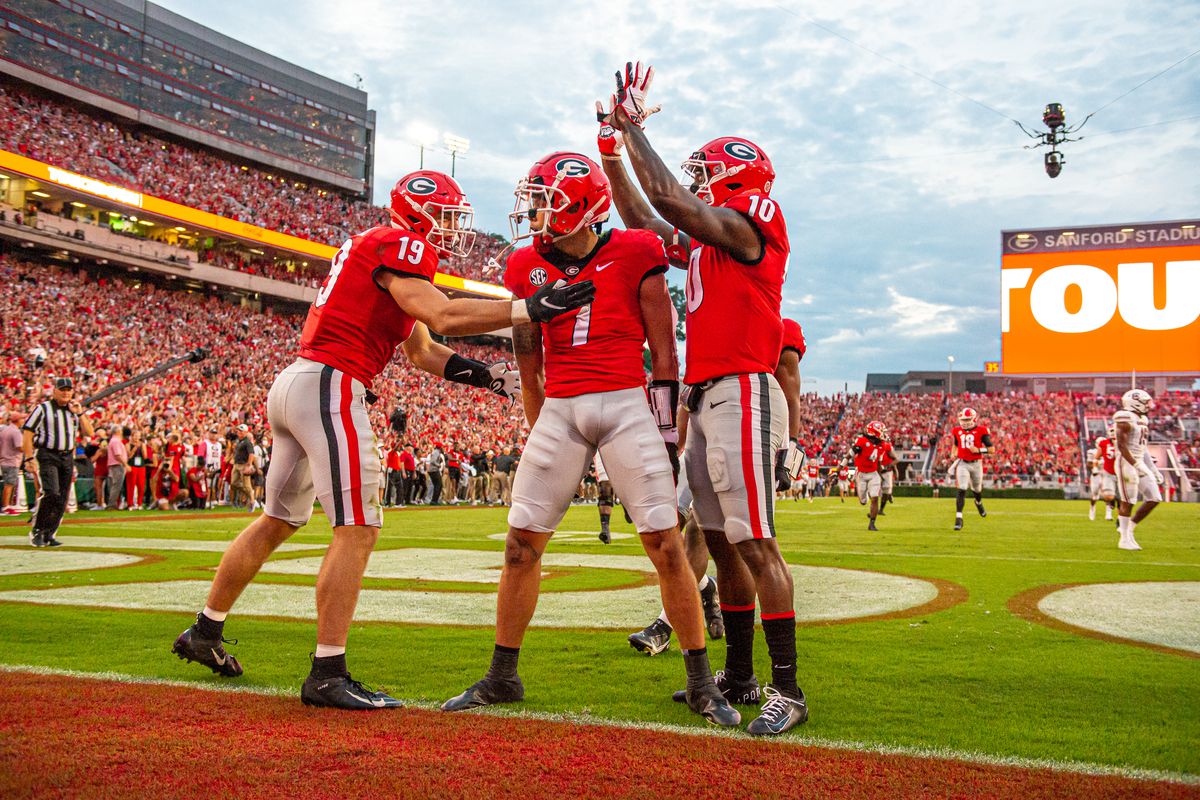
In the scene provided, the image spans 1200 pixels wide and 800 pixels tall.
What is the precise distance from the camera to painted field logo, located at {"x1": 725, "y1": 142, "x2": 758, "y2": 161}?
419 cm

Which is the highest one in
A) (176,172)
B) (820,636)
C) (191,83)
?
(191,83)

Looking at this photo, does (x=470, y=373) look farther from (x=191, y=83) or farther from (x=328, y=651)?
(x=191, y=83)

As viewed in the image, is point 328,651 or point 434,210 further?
point 434,210

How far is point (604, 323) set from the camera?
13.1ft

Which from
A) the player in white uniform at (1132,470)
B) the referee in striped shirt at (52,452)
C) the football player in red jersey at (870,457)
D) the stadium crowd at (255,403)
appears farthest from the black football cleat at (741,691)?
the stadium crowd at (255,403)

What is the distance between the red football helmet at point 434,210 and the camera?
14.1 ft

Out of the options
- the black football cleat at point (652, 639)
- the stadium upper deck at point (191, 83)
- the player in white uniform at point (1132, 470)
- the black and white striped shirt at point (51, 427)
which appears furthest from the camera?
the stadium upper deck at point (191, 83)

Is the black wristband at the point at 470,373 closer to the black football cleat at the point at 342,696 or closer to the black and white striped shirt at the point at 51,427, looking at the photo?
the black football cleat at the point at 342,696

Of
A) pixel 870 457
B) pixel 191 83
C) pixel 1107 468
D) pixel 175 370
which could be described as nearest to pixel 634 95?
pixel 870 457

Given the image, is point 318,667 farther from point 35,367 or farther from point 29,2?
point 29,2

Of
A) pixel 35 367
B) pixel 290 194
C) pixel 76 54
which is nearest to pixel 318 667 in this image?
pixel 35 367

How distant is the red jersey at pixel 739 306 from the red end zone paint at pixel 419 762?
5.07 ft

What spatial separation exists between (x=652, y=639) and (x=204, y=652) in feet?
7.04

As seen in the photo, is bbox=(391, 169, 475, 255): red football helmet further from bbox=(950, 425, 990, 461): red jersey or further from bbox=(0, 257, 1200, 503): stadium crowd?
bbox=(0, 257, 1200, 503): stadium crowd
